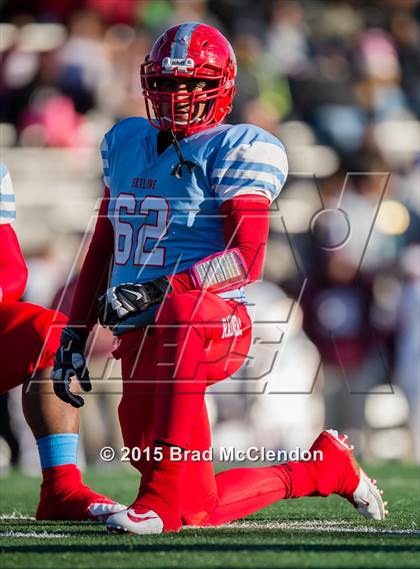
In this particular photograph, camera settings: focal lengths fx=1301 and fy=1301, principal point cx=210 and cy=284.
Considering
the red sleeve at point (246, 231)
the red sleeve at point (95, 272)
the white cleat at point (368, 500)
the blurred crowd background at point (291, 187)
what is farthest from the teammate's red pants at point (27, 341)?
the blurred crowd background at point (291, 187)

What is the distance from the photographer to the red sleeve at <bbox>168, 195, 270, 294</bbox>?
4.04 meters

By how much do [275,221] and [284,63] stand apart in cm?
254

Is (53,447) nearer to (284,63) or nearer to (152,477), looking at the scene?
(152,477)

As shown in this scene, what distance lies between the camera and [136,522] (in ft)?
12.3

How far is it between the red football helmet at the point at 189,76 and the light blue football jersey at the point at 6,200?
25.6 inches

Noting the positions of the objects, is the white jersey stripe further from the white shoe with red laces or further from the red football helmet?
the white shoe with red laces

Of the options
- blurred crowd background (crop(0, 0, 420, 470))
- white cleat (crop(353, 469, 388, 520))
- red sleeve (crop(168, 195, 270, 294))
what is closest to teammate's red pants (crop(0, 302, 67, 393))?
red sleeve (crop(168, 195, 270, 294))

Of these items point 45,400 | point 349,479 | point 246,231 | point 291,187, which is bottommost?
point 291,187

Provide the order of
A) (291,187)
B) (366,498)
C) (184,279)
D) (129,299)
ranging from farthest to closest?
(291,187) → (366,498) → (184,279) → (129,299)

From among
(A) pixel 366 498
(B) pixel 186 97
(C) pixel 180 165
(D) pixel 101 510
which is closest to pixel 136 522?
(D) pixel 101 510

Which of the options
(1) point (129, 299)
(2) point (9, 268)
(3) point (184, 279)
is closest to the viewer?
(1) point (129, 299)

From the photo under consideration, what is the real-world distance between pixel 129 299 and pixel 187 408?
1.26 feet

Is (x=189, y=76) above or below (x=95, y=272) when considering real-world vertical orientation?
above

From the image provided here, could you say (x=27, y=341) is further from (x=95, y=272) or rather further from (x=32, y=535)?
(x=32, y=535)
